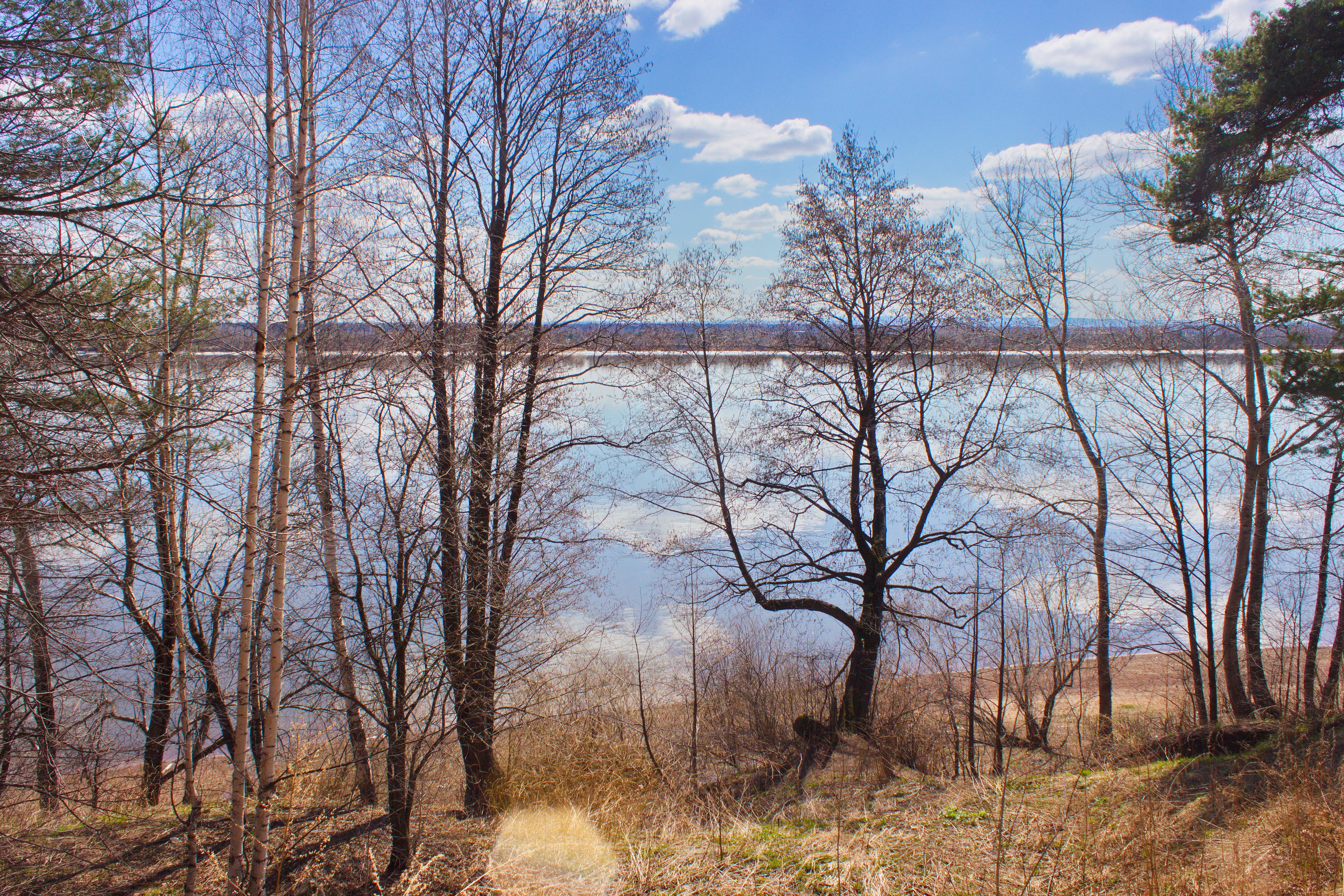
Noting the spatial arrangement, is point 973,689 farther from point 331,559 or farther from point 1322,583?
point 331,559

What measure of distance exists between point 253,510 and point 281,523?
218 mm

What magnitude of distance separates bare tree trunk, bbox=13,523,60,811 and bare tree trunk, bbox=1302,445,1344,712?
47.5ft

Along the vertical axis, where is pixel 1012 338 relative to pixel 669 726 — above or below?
above

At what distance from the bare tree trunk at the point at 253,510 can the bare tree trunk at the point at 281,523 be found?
0.44 ft

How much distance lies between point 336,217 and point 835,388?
826 cm

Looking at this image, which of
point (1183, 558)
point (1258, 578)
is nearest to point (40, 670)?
point (1183, 558)

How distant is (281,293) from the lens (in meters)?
5.87

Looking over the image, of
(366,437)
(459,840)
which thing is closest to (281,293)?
(366,437)

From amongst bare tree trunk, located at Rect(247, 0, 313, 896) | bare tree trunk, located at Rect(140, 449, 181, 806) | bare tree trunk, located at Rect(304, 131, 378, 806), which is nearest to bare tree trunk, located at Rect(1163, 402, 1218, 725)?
bare tree trunk, located at Rect(304, 131, 378, 806)

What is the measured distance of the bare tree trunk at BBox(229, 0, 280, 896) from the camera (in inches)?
204

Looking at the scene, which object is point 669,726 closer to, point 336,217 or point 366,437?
point 366,437

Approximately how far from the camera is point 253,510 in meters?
5.27

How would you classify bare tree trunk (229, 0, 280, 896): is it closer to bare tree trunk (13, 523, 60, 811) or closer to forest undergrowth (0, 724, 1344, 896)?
forest undergrowth (0, 724, 1344, 896)

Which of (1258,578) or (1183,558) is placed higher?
→ (1183,558)
